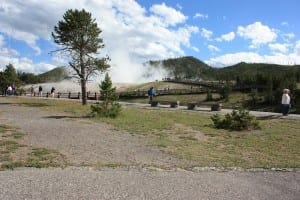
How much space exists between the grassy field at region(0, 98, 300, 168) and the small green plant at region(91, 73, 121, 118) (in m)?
1.27

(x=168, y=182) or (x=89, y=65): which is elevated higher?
(x=89, y=65)

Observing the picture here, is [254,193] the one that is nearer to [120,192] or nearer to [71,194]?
[120,192]

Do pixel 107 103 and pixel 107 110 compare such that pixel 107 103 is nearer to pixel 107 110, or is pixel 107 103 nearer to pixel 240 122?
pixel 107 110

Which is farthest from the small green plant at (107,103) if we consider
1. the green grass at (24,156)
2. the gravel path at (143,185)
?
the gravel path at (143,185)

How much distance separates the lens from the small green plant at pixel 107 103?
2228 centimetres

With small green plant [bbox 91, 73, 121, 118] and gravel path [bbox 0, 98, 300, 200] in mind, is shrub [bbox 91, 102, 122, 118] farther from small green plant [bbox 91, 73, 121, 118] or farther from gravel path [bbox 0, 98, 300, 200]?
gravel path [bbox 0, 98, 300, 200]

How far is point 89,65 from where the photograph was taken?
3569 cm

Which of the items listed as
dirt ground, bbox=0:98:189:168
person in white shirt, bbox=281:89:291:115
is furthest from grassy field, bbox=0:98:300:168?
person in white shirt, bbox=281:89:291:115

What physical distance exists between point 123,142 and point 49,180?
5.75m

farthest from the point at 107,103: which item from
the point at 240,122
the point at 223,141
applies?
the point at 223,141

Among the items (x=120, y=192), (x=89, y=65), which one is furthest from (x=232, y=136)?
(x=89, y=65)

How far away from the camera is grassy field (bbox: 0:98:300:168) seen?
11.0 meters

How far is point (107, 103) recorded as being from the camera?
2305 cm

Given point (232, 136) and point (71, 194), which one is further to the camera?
point (232, 136)
